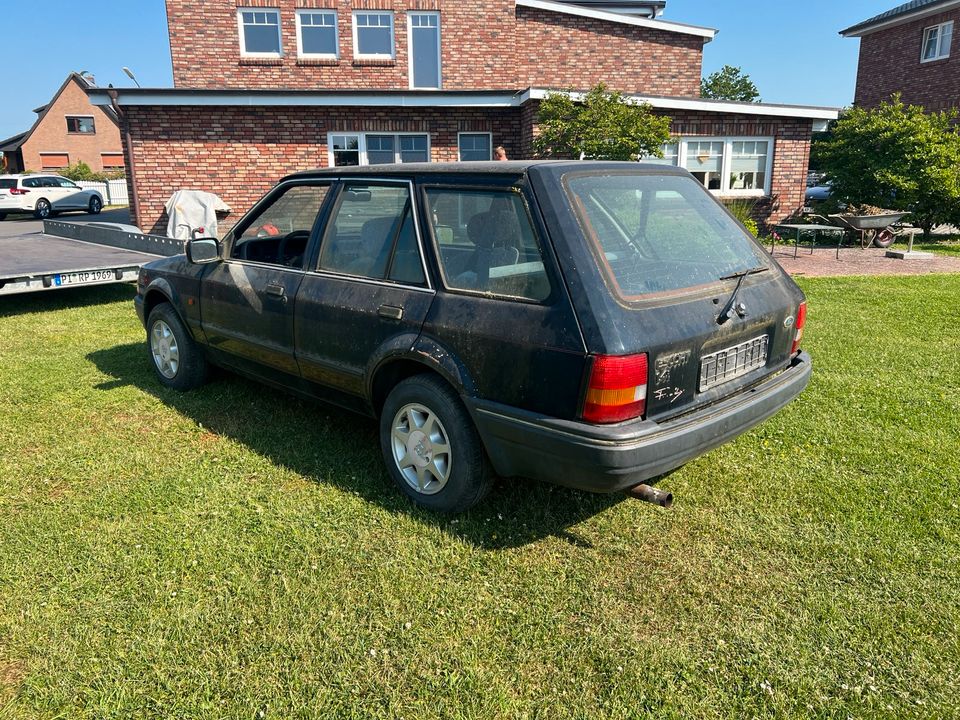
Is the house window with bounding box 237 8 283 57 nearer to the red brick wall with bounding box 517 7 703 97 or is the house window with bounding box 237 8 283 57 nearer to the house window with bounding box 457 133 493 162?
the house window with bounding box 457 133 493 162

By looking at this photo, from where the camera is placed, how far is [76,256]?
941 centimetres

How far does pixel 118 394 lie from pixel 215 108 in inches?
499

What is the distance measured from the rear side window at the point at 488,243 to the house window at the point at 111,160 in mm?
55865

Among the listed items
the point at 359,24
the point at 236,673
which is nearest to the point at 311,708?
the point at 236,673

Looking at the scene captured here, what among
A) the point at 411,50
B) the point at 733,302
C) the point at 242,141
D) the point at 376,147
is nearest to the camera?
the point at 733,302

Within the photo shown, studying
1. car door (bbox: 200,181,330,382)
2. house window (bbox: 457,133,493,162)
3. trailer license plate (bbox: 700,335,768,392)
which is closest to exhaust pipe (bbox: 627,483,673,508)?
trailer license plate (bbox: 700,335,768,392)

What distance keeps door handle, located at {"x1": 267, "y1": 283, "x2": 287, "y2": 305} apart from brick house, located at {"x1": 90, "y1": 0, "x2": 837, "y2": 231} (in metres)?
12.8

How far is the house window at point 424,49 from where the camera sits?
1878cm

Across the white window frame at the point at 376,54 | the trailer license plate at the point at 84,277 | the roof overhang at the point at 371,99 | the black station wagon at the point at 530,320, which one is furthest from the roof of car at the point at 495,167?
the white window frame at the point at 376,54

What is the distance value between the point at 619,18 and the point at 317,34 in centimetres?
856

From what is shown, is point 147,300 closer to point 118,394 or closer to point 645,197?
point 118,394

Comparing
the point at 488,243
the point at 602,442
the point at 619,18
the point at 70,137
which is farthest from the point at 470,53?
the point at 70,137

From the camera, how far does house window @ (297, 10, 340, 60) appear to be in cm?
1836

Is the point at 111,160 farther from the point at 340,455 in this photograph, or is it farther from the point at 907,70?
the point at 340,455
